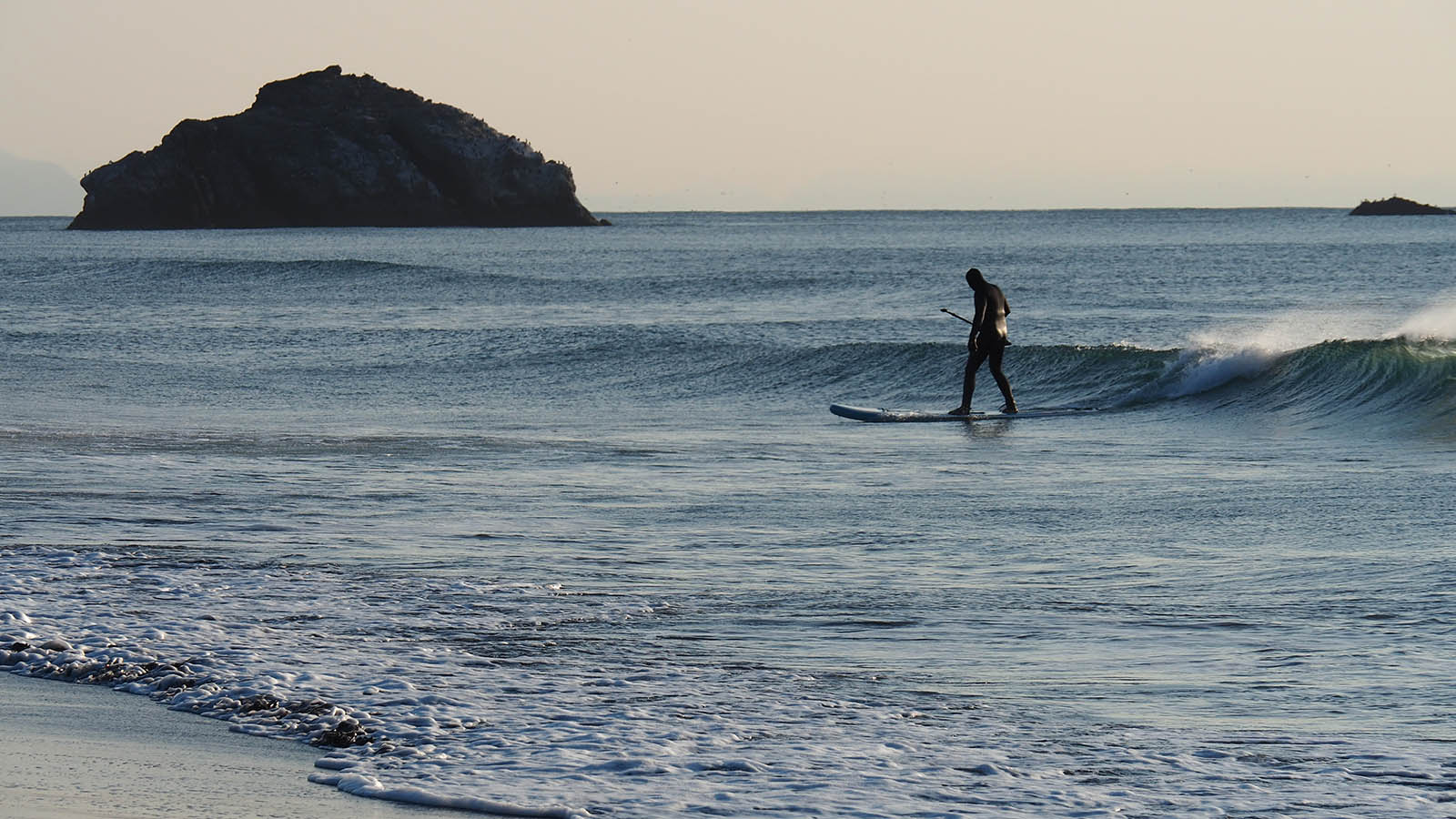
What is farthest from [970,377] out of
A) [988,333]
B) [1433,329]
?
[1433,329]

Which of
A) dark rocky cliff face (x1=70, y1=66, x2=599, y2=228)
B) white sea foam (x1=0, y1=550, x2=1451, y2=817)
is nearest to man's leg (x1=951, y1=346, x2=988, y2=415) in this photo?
white sea foam (x1=0, y1=550, x2=1451, y2=817)

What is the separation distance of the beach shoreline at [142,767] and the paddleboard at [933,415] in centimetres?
1157

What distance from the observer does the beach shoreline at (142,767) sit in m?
4.58

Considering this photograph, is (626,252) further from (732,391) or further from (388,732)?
(388,732)

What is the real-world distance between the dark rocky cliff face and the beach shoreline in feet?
456

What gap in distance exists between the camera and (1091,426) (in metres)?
16.1

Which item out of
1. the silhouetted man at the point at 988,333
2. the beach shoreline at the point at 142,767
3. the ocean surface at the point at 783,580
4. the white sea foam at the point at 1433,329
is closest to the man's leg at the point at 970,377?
the silhouetted man at the point at 988,333

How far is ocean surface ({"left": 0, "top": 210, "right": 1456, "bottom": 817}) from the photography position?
16.6ft

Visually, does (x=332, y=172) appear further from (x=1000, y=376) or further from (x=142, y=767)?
(x=142, y=767)

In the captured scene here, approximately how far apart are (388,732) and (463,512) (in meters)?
4.80

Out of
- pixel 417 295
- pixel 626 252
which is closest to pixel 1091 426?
pixel 417 295

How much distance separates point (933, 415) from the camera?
17.0 m

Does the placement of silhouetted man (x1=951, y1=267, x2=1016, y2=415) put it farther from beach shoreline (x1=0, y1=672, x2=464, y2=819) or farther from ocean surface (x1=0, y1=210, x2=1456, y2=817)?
beach shoreline (x1=0, y1=672, x2=464, y2=819)

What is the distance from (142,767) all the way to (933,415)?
1272cm
